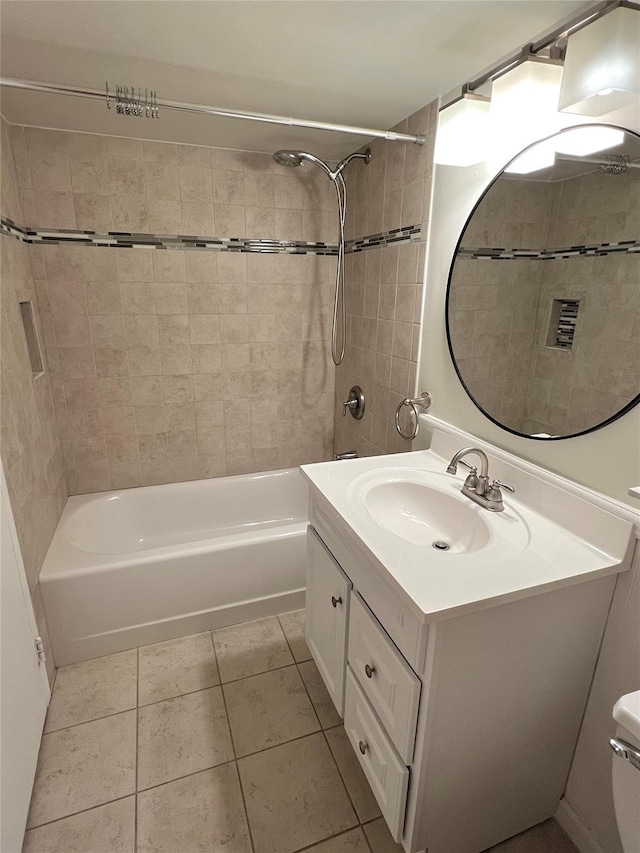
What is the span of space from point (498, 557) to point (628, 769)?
402 mm

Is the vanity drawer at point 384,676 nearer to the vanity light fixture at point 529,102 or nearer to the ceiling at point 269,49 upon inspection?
the vanity light fixture at point 529,102

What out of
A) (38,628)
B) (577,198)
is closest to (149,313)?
(38,628)

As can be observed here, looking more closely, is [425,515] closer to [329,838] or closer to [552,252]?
[552,252]

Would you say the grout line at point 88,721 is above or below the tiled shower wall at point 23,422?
below

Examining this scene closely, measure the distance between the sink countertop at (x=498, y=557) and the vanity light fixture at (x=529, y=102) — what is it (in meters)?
0.94

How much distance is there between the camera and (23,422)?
1.66 metres

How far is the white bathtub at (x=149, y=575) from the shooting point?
1.74 metres

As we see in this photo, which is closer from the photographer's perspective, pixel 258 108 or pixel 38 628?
pixel 38 628

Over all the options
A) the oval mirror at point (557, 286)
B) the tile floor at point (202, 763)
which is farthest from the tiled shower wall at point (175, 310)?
the oval mirror at point (557, 286)

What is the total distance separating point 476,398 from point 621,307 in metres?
0.52

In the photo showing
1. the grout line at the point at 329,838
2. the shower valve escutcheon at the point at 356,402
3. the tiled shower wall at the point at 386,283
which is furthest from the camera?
the shower valve escutcheon at the point at 356,402

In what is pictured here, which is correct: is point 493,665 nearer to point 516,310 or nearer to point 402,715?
point 402,715

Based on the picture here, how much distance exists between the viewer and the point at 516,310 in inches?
50.8

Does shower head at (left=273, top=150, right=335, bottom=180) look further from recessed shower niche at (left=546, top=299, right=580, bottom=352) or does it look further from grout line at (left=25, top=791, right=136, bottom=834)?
grout line at (left=25, top=791, right=136, bottom=834)
